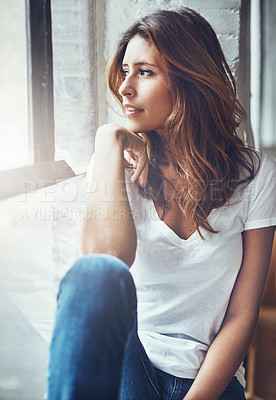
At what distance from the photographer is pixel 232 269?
2.47ft

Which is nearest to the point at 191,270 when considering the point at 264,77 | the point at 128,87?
the point at 128,87

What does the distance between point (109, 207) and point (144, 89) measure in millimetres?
248

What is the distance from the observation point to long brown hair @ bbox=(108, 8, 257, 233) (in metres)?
0.72

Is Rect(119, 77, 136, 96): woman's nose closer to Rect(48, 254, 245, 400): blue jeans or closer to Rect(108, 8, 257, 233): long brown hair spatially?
Rect(108, 8, 257, 233): long brown hair

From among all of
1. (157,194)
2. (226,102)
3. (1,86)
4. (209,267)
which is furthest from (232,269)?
(1,86)

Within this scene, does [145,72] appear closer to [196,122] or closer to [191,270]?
[196,122]

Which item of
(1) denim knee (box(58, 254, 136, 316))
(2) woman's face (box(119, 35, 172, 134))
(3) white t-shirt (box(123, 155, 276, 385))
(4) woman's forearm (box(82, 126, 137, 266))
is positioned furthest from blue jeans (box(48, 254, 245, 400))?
(2) woman's face (box(119, 35, 172, 134))

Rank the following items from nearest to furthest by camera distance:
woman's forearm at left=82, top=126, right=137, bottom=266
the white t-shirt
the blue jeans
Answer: the blue jeans < woman's forearm at left=82, top=126, right=137, bottom=266 < the white t-shirt

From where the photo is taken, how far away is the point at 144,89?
2.39ft

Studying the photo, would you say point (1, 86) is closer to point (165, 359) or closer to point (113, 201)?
point (113, 201)

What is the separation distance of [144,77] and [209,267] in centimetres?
41

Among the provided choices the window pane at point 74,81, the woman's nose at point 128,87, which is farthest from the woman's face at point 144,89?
the window pane at point 74,81

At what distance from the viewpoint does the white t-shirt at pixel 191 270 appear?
29.5 inches

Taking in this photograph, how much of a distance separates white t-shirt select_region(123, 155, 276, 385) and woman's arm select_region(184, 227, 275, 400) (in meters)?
0.01
